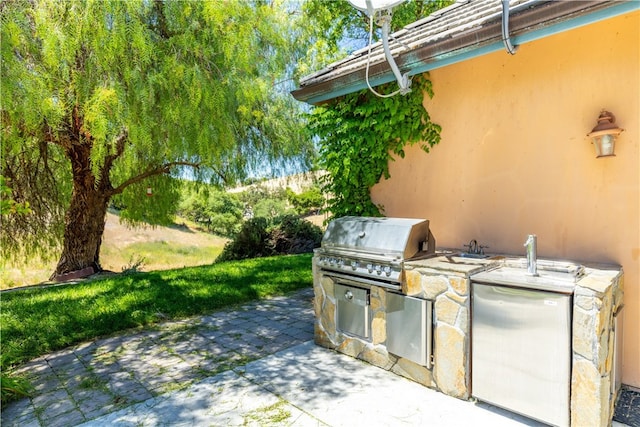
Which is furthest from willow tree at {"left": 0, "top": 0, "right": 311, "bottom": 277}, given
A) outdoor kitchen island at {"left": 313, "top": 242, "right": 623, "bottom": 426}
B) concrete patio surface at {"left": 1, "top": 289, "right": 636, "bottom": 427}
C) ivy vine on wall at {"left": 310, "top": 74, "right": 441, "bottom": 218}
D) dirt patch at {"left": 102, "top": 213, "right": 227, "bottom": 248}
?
dirt patch at {"left": 102, "top": 213, "right": 227, "bottom": 248}

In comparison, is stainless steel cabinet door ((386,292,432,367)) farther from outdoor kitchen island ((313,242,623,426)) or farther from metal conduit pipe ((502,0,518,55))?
metal conduit pipe ((502,0,518,55))

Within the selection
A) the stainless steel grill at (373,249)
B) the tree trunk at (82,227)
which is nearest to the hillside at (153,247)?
the tree trunk at (82,227)

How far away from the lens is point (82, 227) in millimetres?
11773

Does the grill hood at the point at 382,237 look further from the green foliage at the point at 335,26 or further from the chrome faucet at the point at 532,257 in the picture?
the green foliage at the point at 335,26

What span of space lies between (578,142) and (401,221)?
7.63ft

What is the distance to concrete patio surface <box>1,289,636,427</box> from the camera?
3486 millimetres

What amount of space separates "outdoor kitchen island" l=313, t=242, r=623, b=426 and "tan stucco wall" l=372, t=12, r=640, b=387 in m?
0.52

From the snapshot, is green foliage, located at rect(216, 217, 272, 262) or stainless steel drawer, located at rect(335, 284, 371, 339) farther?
green foliage, located at rect(216, 217, 272, 262)

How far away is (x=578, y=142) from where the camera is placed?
426cm

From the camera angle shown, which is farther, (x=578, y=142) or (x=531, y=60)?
(x=531, y=60)

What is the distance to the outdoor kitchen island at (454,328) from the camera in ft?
9.70

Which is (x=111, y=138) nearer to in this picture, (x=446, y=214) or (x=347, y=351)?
(x=347, y=351)

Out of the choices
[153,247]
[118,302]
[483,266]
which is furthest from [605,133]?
[153,247]

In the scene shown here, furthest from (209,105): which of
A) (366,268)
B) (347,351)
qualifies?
(347,351)
